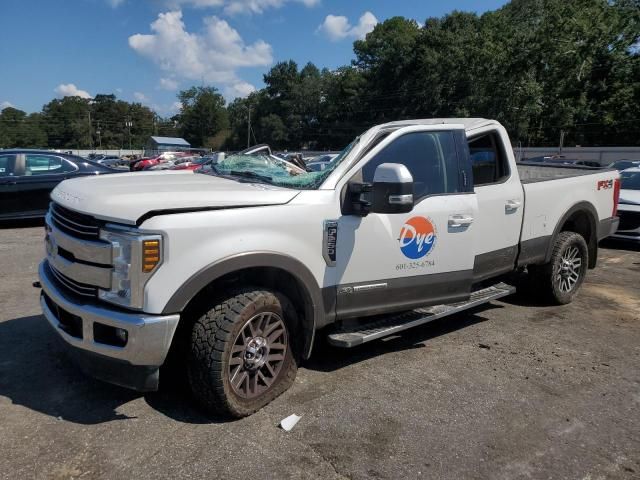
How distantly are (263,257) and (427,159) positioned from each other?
69.1 inches

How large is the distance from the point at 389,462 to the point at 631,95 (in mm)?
50485

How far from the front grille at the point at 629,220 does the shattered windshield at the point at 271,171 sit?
292 inches

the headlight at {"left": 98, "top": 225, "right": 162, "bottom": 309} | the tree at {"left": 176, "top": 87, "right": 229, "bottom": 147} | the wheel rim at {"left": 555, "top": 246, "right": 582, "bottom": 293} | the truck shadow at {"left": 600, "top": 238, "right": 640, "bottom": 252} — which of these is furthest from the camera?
the tree at {"left": 176, "top": 87, "right": 229, "bottom": 147}

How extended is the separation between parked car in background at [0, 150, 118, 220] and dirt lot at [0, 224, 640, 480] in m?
5.90

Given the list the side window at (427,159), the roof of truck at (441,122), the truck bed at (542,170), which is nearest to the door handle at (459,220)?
the side window at (427,159)

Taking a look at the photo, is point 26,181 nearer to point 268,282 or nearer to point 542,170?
point 268,282

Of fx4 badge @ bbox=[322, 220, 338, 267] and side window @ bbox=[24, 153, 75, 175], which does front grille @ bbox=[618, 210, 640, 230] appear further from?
side window @ bbox=[24, 153, 75, 175]

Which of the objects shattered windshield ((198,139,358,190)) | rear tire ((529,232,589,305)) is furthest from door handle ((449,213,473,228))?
rear tire ((529,232,589,305))

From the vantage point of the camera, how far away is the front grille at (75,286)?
9.78 feet

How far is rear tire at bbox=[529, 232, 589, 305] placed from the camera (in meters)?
5.61

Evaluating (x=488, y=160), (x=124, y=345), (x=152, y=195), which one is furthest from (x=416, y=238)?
(x=124, y=345)

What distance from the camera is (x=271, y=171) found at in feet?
13.7

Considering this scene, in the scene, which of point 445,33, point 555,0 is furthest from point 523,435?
point 445,33

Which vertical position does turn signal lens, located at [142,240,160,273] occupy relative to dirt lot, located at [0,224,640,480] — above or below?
above
